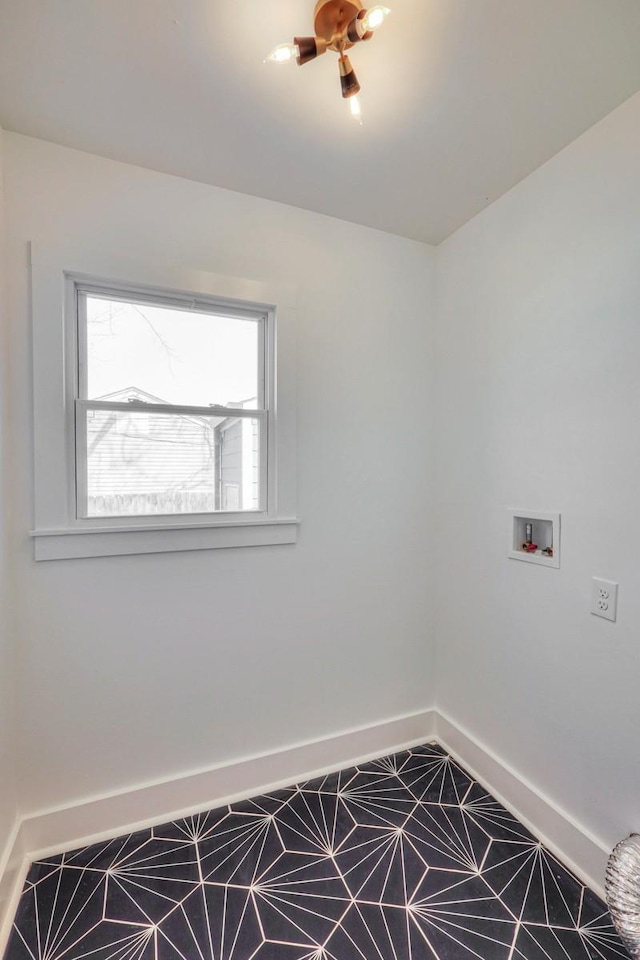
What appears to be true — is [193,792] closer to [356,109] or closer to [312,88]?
[356,109]

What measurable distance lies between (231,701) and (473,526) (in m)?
1.30

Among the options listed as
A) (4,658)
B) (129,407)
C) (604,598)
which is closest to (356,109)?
(129,407)

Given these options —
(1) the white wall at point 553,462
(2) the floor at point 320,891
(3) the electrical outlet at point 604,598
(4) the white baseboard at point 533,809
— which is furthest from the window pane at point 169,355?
(4) the white baseboard at point 533,809

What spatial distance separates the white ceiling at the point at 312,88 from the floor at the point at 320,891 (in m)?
2.50

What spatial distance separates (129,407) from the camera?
5.41ft

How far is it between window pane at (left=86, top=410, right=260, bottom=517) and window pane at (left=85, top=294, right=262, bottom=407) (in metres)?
0.09

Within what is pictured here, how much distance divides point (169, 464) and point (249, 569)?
0.54m

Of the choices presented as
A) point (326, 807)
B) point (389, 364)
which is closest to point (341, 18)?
point (389, 364)

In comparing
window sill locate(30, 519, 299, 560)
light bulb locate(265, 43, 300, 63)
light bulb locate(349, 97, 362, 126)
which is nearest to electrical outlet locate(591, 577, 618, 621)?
window sill locate(30, 519, 299, 560)

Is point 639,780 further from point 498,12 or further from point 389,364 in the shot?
point 498,12

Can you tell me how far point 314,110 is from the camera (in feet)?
4.48

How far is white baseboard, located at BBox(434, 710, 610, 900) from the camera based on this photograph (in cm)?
142

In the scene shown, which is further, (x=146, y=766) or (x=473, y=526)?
(x=473, y=526)

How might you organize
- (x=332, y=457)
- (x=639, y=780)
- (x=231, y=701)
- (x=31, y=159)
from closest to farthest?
1. (x=639, y=780)
2. (x=31, y=159)
3. (x=231, y=701)
4. (x=332, y=457)
